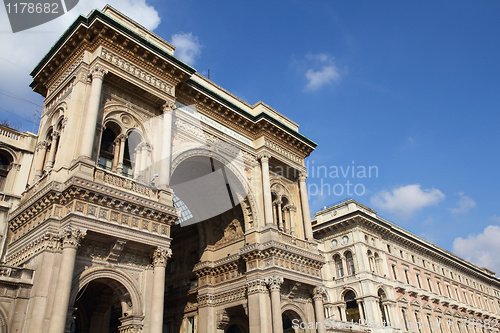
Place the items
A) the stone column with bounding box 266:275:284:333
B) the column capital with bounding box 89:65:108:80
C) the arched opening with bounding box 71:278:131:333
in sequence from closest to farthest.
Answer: the column capital with bounding box 89:65:108:80 → the arched opening with bounding box 71:278:131:333 → the stone column with bounding box 266:275:284:333

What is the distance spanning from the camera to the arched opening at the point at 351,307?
129 feet

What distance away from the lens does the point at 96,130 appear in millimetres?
19000

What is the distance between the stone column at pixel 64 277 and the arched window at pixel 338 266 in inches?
1258

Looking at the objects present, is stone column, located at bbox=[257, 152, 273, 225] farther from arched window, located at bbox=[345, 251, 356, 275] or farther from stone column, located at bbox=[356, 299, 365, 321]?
arched window, located at bbox=[345, 251, 356, 275]

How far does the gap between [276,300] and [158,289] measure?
7587 millimetres

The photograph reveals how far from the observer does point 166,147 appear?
20.6m

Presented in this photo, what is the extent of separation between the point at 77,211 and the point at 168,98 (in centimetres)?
822

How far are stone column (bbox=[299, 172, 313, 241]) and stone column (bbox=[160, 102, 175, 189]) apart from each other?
447 inches

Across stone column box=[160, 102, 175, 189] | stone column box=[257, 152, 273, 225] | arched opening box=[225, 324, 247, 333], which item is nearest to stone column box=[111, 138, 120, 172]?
stone column box=[160, 102, 175, 189]

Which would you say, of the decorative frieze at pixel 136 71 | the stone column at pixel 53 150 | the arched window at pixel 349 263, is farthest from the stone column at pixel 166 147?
the arched window at pixel 349 263

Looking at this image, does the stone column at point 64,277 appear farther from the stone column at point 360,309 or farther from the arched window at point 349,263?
the arched window at point 349,263

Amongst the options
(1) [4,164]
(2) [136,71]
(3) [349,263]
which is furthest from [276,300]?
(3) [349,263]

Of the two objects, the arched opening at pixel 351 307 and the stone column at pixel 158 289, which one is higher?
the arched opening at pixel 351 307

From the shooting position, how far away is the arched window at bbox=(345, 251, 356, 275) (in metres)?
41.7
